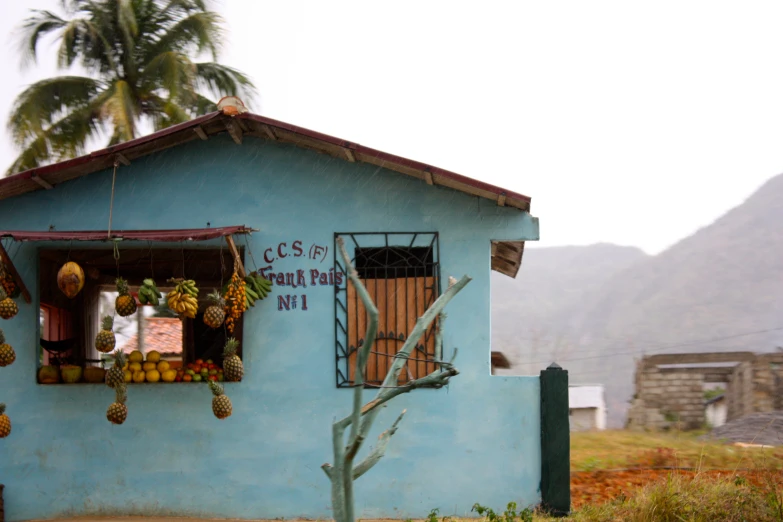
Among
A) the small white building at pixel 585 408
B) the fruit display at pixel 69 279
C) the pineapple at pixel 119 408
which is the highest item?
the fruit display at pixel 69 279

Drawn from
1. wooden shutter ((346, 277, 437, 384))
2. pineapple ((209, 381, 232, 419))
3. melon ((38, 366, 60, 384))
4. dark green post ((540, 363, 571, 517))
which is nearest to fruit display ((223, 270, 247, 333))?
pineapple ((209, 381, 232, 419))

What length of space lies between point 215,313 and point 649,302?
58.7 metres

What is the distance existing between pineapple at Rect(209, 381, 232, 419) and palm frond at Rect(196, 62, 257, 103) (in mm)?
12639

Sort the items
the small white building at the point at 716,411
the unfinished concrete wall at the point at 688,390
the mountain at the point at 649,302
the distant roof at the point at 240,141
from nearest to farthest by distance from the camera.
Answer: the distant roof at the point at 240,141
the unfinished concrete wall at the point at 688,390
the small white building at the point at 716,411
the mountain at the point at 649,302

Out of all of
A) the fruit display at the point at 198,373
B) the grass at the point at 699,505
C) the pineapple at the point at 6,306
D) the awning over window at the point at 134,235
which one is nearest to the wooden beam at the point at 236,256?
the awning over window at the point at 134,235

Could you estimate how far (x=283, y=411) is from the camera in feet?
30.5

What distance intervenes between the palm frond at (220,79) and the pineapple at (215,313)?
40.8ft

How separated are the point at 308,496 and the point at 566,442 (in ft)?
9.54

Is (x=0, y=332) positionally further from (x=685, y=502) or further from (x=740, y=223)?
(x=740, y=223)

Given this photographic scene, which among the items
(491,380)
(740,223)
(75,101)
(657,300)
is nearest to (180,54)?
(75,101)

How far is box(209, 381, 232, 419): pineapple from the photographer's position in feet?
28.1

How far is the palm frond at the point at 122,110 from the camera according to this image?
17.6 meters

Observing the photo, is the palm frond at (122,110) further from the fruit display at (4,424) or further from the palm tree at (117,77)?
the fruit display at (4,424)

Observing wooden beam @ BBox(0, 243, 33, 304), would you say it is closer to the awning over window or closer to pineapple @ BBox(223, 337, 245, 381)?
the awning over window
